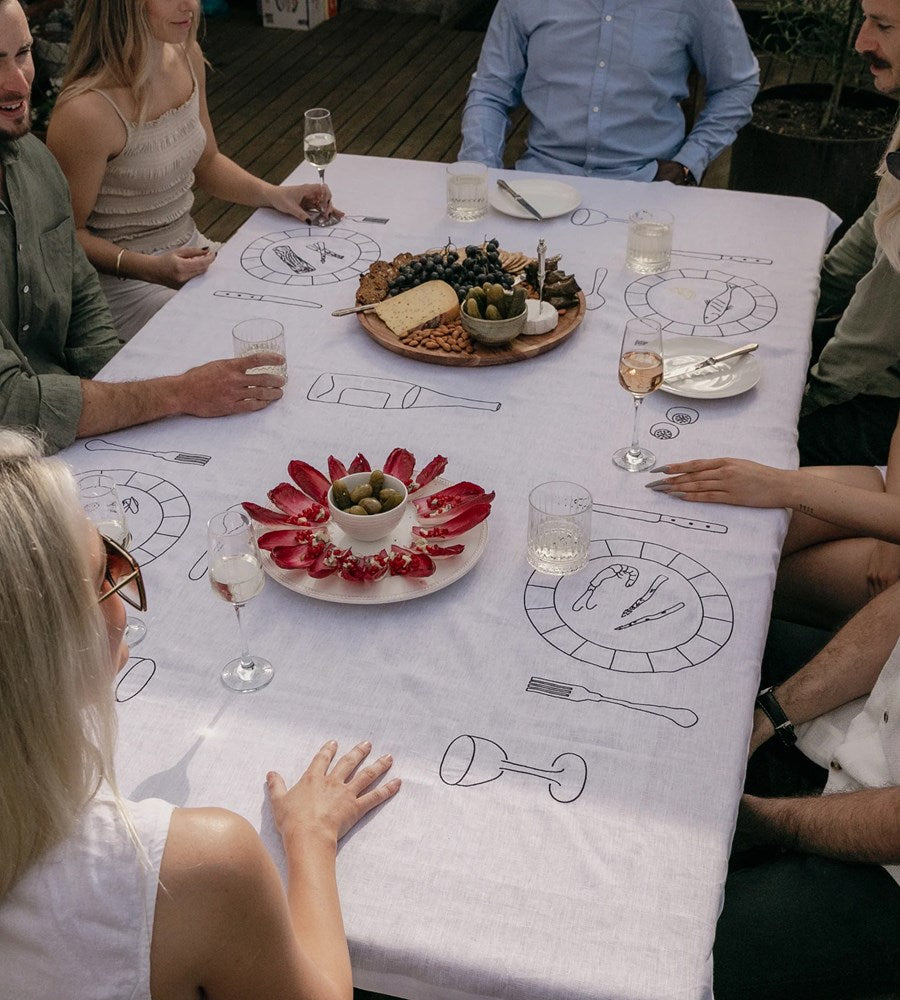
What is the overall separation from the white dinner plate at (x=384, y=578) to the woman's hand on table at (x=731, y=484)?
330 millimetres

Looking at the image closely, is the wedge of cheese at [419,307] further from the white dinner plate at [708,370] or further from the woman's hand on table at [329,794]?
the woman's hand on table at [329,794]

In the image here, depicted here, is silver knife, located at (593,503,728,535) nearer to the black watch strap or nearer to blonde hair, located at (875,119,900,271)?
the black watch strap

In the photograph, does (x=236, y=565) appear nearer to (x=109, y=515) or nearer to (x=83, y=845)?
(x=109, y=515)

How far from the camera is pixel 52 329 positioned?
2.31 m

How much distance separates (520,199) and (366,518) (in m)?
1.33

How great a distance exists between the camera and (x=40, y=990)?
0.95m

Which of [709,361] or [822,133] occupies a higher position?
[709,361]

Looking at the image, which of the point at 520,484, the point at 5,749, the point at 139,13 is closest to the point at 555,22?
the point at 139,13

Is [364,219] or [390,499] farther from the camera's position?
[364,219]

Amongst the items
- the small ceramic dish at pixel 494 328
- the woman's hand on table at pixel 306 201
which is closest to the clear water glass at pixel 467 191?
the woman's hand on table at pixel 306 201

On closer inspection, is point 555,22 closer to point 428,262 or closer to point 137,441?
point 428,262

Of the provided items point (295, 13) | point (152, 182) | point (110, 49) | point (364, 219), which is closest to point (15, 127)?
point (110, 49)

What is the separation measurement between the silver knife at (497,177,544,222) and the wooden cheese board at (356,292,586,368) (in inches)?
20.8

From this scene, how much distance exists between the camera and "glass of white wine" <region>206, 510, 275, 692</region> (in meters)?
1.33
